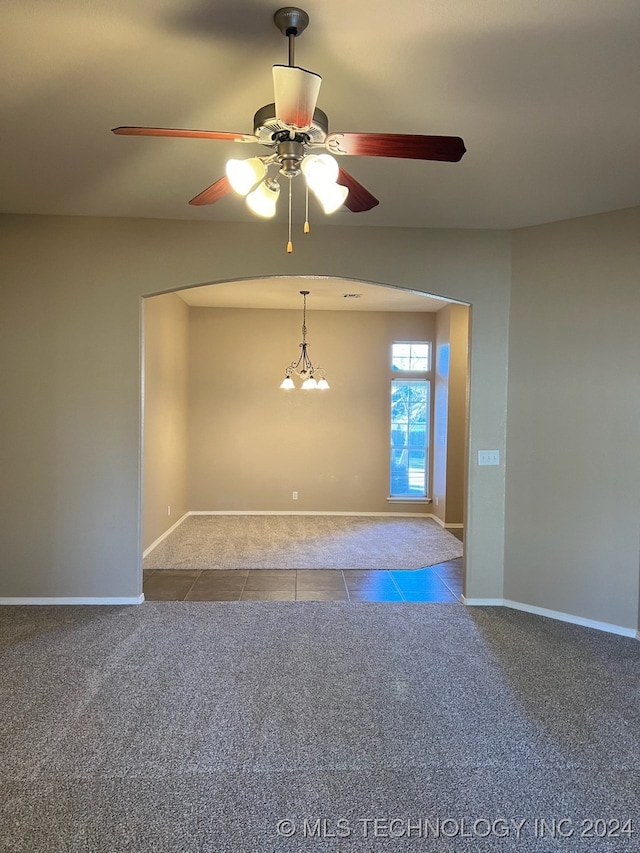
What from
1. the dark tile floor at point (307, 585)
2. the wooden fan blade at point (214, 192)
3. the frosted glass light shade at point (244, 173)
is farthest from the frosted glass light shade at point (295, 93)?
the dark tile floor at point (307, 585)

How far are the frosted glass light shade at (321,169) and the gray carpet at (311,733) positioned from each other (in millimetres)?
2348

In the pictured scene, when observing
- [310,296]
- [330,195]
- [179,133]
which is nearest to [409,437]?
[310,296]

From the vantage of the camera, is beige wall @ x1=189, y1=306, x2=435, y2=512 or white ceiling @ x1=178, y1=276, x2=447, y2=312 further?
beige wall @ x1=189, y1=306, x2=435, y2=512

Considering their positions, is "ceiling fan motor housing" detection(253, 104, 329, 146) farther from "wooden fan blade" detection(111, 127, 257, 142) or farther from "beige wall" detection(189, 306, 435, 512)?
"beige wall" detection(189, 306, 435, 512)

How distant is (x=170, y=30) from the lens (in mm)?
1930

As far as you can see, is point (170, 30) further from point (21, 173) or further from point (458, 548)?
point (458, 548)

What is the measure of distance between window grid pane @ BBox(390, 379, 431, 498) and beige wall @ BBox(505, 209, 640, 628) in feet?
12.0

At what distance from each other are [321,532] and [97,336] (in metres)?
3.70

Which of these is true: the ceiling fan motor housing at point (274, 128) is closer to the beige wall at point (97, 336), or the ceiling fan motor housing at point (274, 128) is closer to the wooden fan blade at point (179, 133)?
the wooden fan blade at point (179, 133)

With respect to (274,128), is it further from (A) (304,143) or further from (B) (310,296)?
(B) (310,296)

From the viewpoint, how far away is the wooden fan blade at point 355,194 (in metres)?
2.17

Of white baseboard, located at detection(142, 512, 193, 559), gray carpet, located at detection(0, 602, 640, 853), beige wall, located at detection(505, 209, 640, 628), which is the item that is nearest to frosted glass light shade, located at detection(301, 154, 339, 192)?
gray carpet, located at detection(0, 602, 640, 853)

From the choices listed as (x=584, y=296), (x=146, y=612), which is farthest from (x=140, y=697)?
(x=584, y=296)

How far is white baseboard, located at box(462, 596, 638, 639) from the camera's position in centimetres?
366
